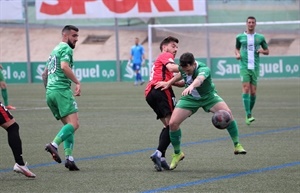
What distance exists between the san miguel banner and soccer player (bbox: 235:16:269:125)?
71.1 ft

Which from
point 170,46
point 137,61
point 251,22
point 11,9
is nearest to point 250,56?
point 251,22

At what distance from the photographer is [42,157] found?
44.1 feet

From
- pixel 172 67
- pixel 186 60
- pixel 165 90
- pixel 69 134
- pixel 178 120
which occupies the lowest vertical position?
pixel 69 134

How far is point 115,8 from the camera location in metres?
41.7

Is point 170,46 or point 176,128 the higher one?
point 170,46

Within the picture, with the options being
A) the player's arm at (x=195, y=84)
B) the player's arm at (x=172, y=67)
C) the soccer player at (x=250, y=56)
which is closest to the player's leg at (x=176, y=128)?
the player's arm at (x=172, y=67)

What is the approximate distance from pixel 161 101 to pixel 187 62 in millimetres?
953

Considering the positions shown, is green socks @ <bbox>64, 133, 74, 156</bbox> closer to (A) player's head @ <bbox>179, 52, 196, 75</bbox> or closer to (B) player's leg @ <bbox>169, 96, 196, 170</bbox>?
(B) player's leg @ <bbox>169, 96, 196, 170</bbox>

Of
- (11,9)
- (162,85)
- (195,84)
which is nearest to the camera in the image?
(195,84)

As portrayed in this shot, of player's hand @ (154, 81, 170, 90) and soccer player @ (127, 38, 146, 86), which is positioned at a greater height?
player's hand @ (154, 81, 170, 90)

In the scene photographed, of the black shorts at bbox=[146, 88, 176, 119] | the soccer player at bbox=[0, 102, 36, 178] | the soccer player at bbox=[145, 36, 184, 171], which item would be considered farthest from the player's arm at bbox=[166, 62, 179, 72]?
the soccer player at bbox=[0, 102, 36, 178]

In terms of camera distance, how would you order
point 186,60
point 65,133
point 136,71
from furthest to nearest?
point 136,71 → point 65,133 → point 186,60

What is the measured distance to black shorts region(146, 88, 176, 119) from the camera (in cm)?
1225

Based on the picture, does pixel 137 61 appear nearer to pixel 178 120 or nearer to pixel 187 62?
pixel 178 120
